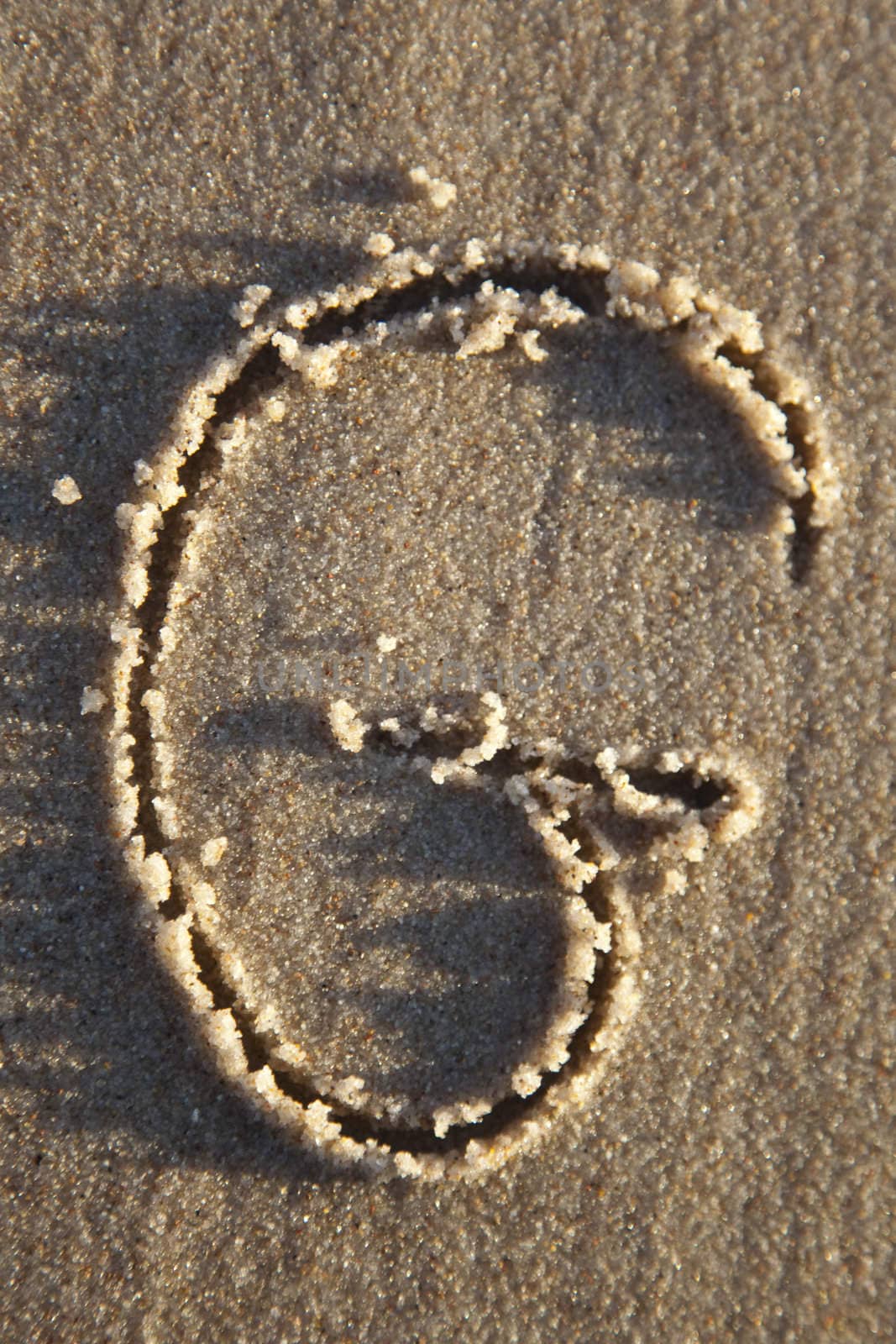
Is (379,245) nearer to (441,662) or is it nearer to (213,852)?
(441,662)

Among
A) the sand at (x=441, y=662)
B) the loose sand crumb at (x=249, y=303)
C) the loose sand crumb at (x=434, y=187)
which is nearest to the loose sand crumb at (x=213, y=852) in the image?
the sand at (x=441, y=662)

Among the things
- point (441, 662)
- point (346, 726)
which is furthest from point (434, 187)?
point (346, 726)

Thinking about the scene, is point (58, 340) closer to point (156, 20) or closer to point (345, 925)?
point (156, 20)

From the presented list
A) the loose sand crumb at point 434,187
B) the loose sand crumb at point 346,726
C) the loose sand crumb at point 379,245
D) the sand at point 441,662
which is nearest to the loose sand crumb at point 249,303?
the sand at point 441,662

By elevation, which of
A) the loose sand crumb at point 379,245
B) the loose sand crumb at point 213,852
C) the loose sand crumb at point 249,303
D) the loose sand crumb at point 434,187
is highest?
the loose sand crumb at point 434,187

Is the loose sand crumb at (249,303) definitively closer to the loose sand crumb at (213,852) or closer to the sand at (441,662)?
the sand at (441,662)

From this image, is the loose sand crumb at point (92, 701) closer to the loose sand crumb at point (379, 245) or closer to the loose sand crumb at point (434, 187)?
the loose sand crumb at point (379, 245)

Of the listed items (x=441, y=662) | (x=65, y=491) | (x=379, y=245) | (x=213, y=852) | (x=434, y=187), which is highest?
(x=434, y=187)

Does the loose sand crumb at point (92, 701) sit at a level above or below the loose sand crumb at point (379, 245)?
below

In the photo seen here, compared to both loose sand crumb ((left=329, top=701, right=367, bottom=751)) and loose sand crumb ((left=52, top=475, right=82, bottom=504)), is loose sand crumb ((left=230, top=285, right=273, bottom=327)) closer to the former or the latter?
loose sand crumb ((left=52, top=475, right=82, bottom=504))
